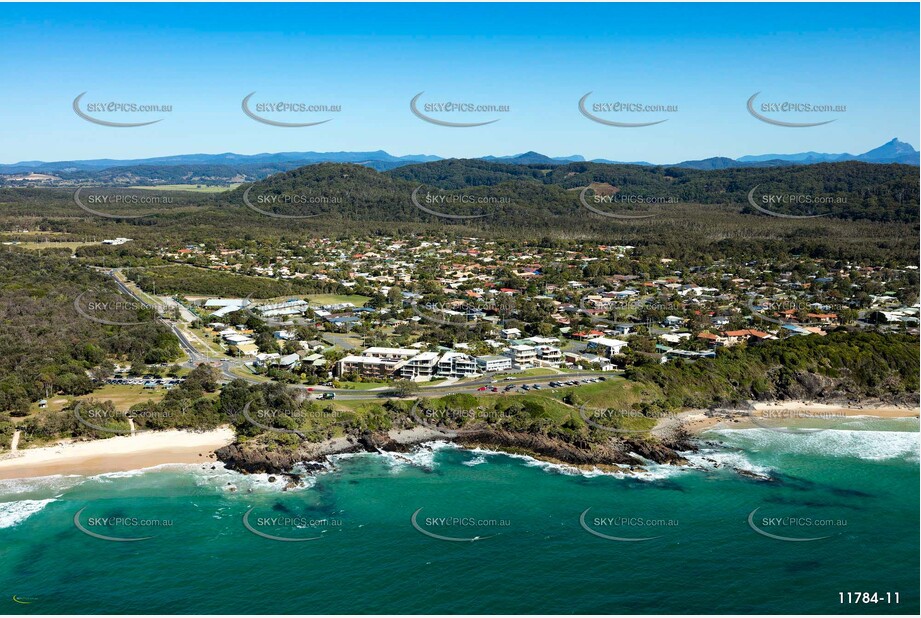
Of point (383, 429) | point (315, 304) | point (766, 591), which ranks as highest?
point (315, 304)

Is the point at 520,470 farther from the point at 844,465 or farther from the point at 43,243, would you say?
the point at 43,243

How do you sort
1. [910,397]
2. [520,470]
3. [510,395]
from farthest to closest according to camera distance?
[910,397] → [510,395] → [520,470]

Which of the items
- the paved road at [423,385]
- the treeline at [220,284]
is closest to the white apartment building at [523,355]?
the paved road at [423,385]

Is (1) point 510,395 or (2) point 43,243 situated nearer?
(1) point 510,395

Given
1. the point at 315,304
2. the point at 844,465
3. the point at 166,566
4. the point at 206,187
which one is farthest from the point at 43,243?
the point at 206,187

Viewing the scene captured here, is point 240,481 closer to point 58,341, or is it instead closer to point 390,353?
point 390,353

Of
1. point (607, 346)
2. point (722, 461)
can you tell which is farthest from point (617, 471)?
point (607, 346)
